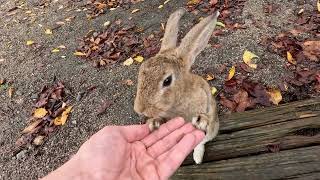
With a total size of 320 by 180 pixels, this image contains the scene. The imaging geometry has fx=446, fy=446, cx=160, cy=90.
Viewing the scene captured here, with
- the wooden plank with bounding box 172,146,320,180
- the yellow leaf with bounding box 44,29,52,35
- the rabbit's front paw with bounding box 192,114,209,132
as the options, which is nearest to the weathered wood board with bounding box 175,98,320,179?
the wooden plank with bounding box 172,146,320,180

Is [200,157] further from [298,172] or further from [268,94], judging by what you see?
[268,94]

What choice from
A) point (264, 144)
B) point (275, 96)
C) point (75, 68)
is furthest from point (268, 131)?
point (75, 68)

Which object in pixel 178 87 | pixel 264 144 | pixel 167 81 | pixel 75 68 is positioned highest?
pixel 167 81

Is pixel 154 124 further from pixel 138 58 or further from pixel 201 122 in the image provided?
pixel 138 58

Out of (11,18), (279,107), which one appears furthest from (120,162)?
(11,18)

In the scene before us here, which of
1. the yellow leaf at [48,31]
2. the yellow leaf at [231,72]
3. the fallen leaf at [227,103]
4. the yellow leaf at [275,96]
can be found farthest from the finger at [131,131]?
the yellow leaf at [48,31]

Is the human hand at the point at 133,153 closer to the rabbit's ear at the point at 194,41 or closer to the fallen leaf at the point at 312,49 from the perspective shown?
the rabbit's ear at the point at 194,41
